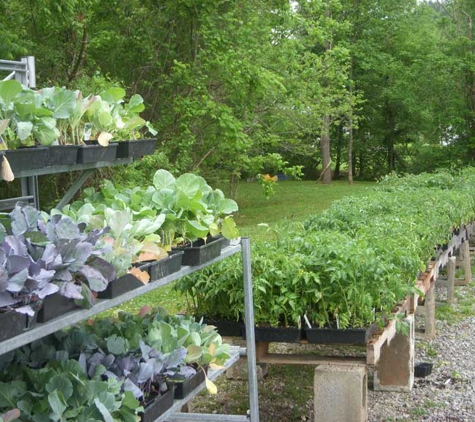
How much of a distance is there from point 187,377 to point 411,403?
8.69 feet

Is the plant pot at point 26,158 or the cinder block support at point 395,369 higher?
the plant pot at point 26,158

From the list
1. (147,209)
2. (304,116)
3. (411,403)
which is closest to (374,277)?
(411,403)

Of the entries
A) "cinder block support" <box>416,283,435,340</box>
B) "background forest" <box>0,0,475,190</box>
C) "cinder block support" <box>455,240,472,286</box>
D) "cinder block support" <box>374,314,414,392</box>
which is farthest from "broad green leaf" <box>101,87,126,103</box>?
"cinder block support" <box>455,240,472,286</box>

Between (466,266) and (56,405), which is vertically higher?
(56,405)

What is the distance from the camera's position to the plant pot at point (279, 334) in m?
4.41

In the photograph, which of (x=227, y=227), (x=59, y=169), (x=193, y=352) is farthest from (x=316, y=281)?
(x=59, y=169)

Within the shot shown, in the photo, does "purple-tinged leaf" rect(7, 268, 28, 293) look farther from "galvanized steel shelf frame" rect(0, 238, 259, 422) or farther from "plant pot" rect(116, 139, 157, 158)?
"plant pot" rect(116, 139, 157, 158)

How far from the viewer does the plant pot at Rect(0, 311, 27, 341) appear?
2.05 meters

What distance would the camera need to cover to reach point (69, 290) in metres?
2.24

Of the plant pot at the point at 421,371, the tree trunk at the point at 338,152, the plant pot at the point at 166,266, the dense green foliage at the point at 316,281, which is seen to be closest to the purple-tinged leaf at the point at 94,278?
the plant pot at the point at 166,266

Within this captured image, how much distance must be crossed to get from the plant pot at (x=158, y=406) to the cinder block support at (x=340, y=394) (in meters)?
1.40

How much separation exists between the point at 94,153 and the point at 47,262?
2.51 ft

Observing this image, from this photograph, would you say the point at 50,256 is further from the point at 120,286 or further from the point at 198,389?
the point at 198,389

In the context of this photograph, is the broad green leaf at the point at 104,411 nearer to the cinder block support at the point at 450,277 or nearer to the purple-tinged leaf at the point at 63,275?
the purple-tinged leaf at the point at 63,275
